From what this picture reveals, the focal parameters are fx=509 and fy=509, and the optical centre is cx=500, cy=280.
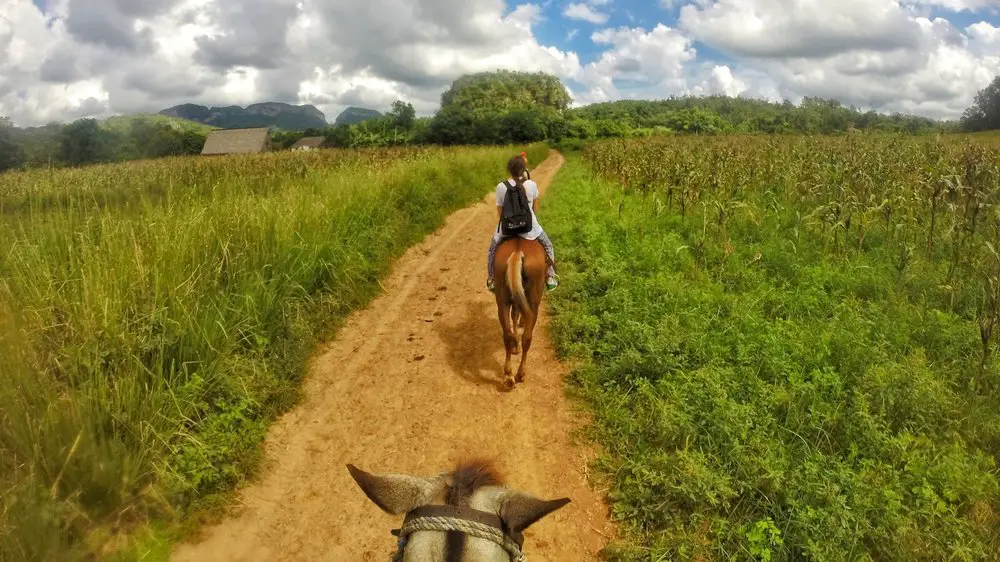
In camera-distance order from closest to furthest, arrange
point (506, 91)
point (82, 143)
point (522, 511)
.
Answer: point (522, 511), point (82, 143), point (506, 91)

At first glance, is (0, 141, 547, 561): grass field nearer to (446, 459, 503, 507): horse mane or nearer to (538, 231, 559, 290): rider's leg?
(446, 459, 503, 507): horse mane

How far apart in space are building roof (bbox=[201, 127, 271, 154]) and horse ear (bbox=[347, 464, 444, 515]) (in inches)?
1514

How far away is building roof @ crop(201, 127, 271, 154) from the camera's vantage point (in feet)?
122

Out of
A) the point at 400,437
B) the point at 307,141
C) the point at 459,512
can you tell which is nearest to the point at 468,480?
the point at 459,512

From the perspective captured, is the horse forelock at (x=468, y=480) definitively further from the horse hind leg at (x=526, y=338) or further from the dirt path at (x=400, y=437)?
the horse hind leg at (x=526, y=338)

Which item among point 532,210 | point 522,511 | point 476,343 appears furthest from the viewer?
point 476,343

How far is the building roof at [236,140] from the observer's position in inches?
1462

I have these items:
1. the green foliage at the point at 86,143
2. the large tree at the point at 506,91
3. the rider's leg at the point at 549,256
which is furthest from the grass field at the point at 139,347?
the large tree at the point at 506,91

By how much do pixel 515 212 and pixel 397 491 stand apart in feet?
12.2

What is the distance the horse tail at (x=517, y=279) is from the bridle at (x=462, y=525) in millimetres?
3396

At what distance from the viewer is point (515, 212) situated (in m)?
5.21

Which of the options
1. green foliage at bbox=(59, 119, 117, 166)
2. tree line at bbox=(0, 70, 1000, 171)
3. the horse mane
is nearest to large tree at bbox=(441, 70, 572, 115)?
tree line at bbox=(0, 70, 1000, 171)

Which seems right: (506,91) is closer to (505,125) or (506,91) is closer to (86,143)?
(505,125)

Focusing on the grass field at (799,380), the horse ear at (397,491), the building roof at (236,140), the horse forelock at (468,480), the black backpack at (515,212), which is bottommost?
the grass field at (799,380)
